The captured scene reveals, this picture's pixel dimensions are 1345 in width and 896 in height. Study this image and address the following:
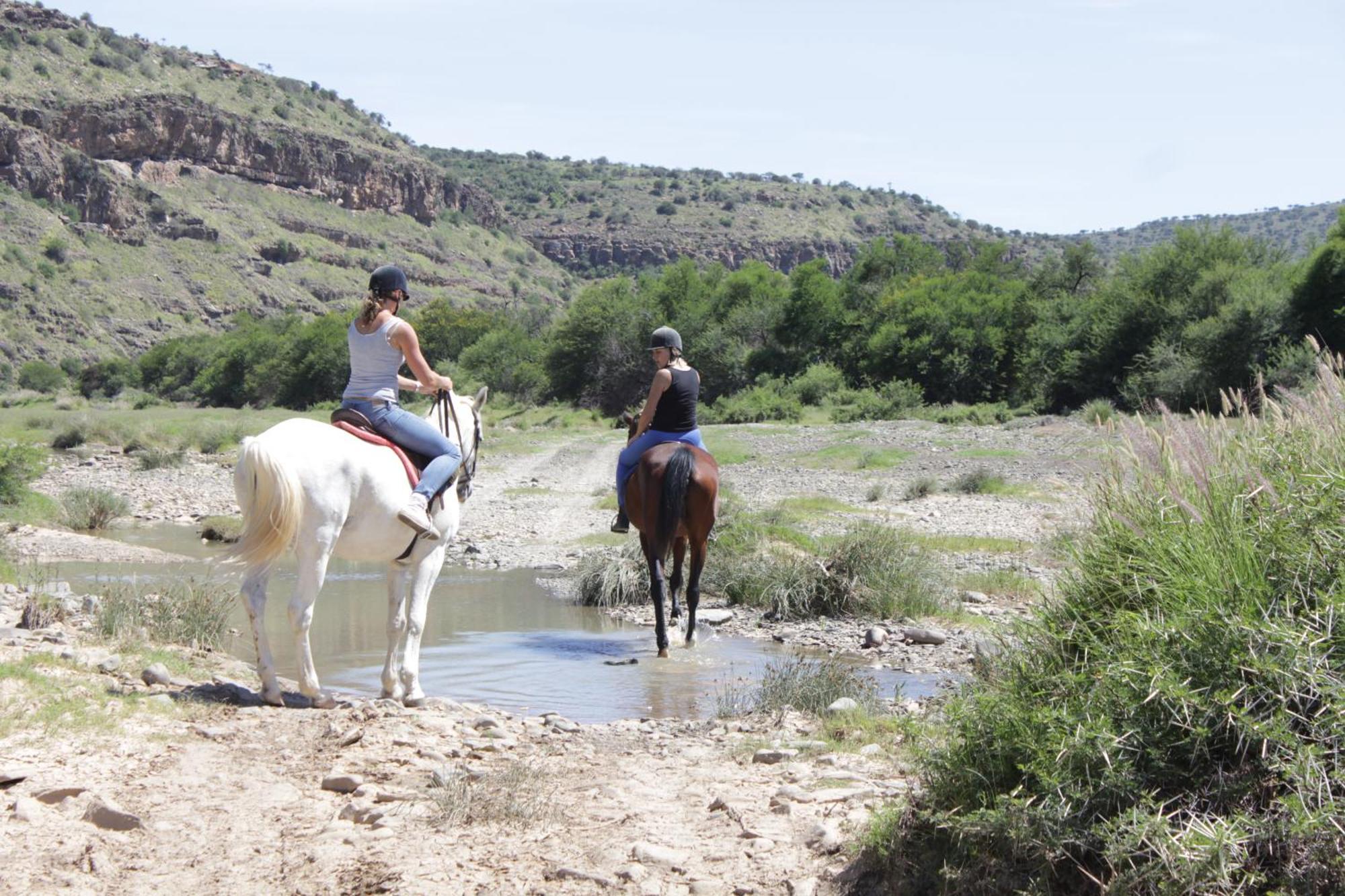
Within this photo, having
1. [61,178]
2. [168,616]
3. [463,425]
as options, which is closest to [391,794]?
[463,425]

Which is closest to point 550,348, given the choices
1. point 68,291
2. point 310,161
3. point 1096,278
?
point 1096,278

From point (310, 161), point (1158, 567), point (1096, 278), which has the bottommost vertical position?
point (1158, 567)

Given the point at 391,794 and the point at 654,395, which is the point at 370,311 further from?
the point at 654,395

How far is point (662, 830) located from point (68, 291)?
4035 inches

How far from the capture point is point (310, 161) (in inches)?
5349

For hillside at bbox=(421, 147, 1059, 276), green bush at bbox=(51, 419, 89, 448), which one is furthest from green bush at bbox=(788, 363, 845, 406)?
hillside at bbox=(421, 147, 1059, 276)

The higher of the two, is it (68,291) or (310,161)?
(310,161)

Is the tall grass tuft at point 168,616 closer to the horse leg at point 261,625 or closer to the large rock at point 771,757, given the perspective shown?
the horse leg at point 261,625

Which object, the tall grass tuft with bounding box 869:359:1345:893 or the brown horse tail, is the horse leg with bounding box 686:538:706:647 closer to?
the brown horse tail

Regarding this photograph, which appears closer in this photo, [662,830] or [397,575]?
[662,830]

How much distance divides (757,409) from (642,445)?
3886 centimetres

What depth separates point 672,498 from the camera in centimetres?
1149

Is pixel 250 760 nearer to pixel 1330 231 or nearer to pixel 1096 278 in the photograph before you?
pixel 1330 231

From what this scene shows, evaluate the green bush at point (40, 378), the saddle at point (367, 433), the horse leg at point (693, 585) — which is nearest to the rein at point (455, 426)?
the saddle at point (367, 433)
